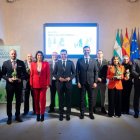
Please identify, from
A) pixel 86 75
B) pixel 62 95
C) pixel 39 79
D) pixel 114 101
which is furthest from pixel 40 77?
pixel 114 101

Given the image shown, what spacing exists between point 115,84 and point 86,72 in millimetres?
661

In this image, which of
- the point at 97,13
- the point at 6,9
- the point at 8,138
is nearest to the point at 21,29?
the point at 6,9

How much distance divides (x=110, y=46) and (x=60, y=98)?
2.84m

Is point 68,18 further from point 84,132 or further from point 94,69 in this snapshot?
point 84,132

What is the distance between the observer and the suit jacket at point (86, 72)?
18.0 ft

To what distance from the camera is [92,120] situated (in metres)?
5.43

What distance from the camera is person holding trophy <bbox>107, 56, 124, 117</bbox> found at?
18.3ft

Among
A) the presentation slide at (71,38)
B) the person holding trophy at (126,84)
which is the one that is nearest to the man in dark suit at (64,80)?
the person holding trophy at (126,84)

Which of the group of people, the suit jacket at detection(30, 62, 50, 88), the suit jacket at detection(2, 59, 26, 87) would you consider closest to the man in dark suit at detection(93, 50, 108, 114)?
the group of people

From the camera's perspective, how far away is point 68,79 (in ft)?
17.6

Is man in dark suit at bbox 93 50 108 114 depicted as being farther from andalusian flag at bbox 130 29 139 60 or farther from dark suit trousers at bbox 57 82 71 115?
andalusian flag at bbox 130 29 139 60

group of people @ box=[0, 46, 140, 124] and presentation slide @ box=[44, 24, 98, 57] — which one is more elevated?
presentation slide @ box=[44, 24, 98, 57]

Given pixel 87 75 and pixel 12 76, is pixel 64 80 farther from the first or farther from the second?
pixel 12 76

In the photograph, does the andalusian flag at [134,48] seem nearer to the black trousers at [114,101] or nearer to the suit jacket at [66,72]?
the black trousers at [114,101]
